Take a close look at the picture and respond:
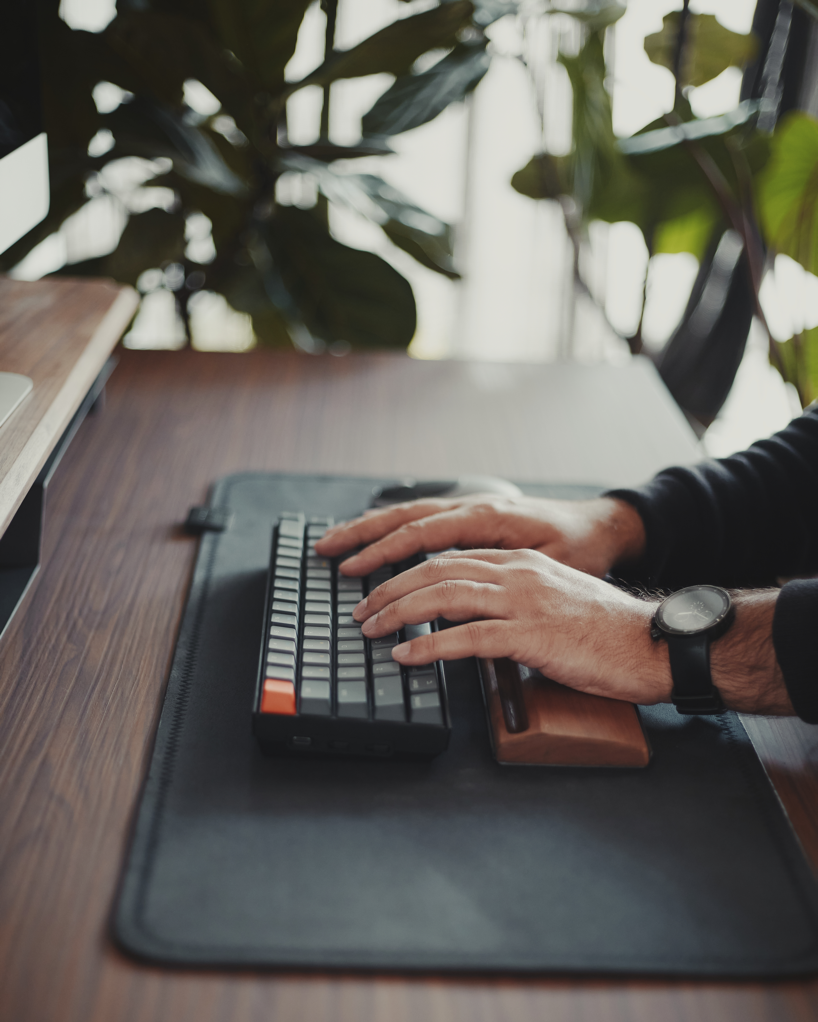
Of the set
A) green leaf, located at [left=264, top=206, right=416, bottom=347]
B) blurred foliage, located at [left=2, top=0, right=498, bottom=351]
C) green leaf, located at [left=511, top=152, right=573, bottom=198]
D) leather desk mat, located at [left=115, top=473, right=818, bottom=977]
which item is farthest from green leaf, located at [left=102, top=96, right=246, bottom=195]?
leather desk mat, located at [left=115, top=473, right=818, bottom=977]

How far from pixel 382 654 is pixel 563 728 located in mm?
131

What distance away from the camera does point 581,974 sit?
0.41 metres

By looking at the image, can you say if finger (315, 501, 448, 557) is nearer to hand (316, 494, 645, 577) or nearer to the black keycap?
hand (316, 494, 645, 577)

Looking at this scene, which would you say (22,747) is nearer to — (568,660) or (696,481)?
(568,660)

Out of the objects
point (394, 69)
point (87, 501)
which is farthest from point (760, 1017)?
point (394, 69)

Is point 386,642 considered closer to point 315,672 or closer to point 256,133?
point 315,672

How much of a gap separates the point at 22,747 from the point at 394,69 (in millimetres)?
1127

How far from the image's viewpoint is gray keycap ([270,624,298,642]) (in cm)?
58

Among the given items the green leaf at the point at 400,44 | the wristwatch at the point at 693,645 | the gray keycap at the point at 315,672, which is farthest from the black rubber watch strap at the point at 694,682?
the green leaf at the point at 400,44

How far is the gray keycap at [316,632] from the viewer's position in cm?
59

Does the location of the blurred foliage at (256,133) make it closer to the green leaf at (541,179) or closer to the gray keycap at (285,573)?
the green leaf at (541,179)

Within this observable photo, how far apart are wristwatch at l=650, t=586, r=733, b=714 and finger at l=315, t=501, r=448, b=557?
0.76 ft

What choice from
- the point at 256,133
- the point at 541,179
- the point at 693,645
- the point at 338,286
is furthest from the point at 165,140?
the point at 693,645

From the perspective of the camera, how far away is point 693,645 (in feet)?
1.89
